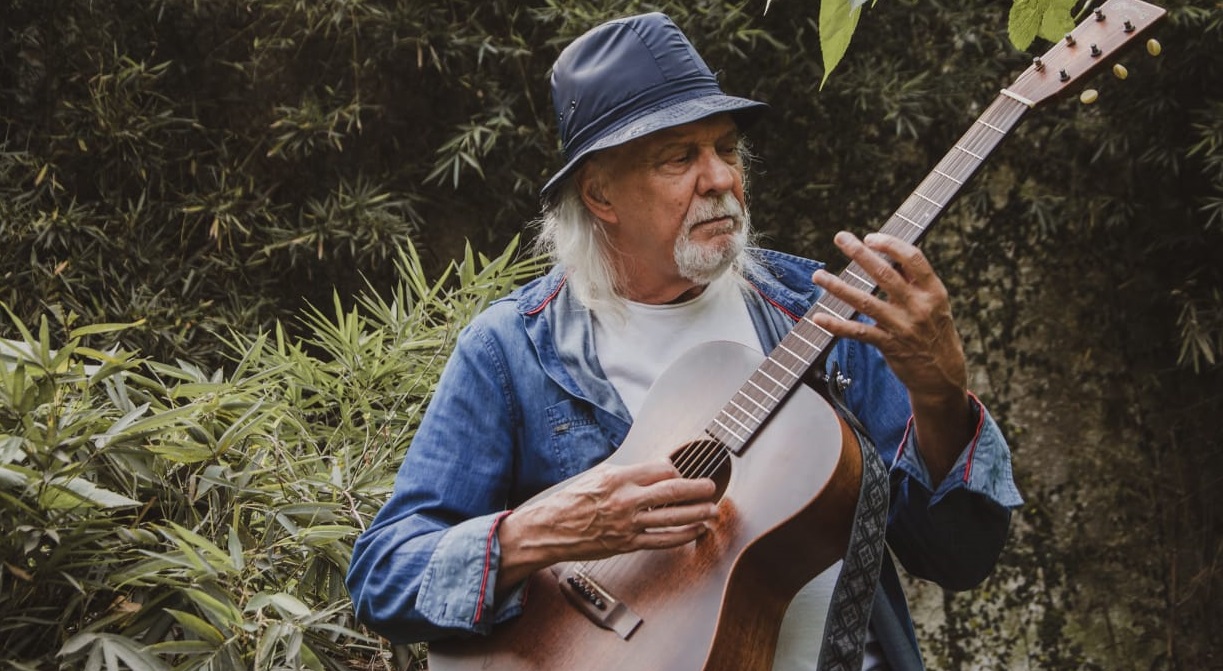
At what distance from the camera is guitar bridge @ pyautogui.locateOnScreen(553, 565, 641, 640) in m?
1.68

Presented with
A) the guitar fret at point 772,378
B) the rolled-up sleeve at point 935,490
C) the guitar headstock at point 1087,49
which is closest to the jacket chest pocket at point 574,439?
the guitar fret at point 772,378

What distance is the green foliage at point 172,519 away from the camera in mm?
1930

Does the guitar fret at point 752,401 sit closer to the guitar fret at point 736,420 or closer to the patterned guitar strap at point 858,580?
the guitar fret at point 736,420

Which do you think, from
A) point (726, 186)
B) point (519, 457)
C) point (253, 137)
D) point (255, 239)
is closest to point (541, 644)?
point (519, 457)

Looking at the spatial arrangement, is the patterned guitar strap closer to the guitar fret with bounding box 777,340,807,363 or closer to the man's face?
the guitar fret with bounding box 777,340,807,363

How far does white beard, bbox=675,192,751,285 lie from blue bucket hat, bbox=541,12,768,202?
0.17m

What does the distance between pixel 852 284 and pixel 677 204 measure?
0.43 m

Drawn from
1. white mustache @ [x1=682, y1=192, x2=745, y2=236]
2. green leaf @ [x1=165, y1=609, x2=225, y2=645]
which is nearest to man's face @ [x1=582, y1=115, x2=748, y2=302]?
white mustache @ [x1=682, y1=192, x2=745, y2=236]

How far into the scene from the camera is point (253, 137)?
3.93 metres

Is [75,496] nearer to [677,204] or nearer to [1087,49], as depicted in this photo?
[677,204]

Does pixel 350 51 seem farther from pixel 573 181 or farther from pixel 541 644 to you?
pixel 541 644

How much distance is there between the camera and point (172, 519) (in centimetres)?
218

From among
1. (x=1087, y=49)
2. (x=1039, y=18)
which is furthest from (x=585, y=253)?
(x=1039, y=18)

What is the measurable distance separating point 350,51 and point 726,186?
7.54 ft
